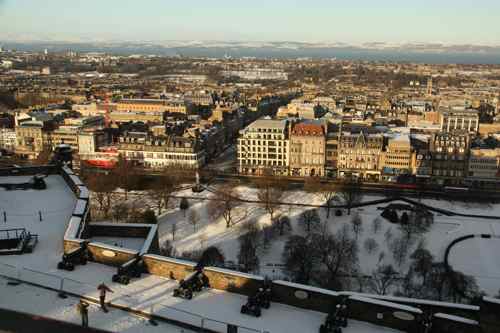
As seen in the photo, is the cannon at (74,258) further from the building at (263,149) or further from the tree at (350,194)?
the building at (263,149)

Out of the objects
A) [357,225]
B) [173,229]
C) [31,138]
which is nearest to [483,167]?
[357,225]

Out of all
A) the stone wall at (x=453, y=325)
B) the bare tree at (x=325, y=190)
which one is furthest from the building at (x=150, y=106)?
the stone wall at (x=453, y=325)

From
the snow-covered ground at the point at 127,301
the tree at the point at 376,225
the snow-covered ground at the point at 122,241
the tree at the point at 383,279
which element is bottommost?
the tree at the point at 376,225

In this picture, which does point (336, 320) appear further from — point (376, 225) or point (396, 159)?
point (396, 159)

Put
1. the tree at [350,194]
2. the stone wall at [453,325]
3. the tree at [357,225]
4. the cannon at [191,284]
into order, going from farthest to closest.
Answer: the tree at [350,194], the tree at [357,225], the cannon at [191,284], the stone wall at [453,325]

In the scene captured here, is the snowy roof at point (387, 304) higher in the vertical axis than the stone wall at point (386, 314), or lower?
higher

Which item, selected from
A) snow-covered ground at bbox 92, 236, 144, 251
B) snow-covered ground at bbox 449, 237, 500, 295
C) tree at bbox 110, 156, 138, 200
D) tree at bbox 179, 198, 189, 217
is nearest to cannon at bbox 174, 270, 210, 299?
snow-covered ground at bbox 92, 236, 144, 251

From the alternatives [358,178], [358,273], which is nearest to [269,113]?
[358,178]
